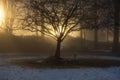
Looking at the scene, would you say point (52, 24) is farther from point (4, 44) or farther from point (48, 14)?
point (4, 44)

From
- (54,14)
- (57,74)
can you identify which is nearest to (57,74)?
(57,74)

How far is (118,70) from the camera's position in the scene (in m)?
25.1

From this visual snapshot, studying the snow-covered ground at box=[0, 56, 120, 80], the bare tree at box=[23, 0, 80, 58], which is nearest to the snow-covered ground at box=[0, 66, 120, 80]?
the snow-covered ground at box=[0, 56, 120, 80]

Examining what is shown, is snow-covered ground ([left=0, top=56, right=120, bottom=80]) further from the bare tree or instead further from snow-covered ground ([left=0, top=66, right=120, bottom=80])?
the bare tree

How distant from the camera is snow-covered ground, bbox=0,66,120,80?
21.6 metres

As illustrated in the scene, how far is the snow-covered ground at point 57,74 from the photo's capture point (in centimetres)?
2158

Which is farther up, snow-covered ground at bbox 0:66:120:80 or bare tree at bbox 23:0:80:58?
bare tree at bbox 23:0:80:58

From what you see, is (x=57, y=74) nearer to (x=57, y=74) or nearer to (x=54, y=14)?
(x=57, y=74)

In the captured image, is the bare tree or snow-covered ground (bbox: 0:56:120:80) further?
the bare tree

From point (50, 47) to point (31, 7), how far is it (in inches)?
751

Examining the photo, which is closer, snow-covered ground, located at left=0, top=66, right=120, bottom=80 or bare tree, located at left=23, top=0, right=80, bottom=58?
snow-covered ground, located at left=0, top=66, right=120, bottom=80

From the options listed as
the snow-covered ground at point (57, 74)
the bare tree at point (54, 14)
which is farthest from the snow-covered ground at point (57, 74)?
the bare tree at point (54, 14)

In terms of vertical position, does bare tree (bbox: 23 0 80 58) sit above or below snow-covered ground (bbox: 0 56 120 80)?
above

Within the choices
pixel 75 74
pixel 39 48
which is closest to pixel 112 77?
pixel 75 74
